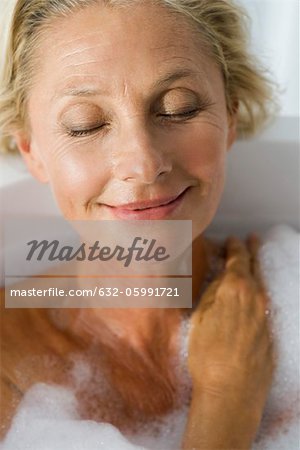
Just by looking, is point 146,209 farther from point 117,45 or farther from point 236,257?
point 236,257

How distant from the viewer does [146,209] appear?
3.79 ft

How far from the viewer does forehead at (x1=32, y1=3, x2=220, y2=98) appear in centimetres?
109

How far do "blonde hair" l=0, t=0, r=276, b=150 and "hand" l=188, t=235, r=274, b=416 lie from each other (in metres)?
0.37

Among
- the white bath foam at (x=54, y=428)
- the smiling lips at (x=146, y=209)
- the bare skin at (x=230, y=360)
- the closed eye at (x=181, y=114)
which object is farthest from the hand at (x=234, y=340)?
the closed eye at (x=181, y=114)

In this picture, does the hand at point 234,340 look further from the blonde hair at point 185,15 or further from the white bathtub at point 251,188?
the blonde hair at point 185,15

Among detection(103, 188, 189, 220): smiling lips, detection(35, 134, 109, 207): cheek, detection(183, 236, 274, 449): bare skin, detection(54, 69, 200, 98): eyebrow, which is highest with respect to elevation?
detection(54, 69, 200, 98): eyebrow

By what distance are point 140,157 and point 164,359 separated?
502 mm

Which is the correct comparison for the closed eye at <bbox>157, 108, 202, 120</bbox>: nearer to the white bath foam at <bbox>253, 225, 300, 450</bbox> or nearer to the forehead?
the forehead

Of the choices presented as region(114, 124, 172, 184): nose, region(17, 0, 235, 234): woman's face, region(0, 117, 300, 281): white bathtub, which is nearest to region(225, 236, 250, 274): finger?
region(0, 117, 300, 281): white bathtub

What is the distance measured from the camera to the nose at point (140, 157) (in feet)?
3.58

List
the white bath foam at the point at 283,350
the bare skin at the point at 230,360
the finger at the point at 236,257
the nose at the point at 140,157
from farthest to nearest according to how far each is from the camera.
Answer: the finger at the point at 236,257, the white bath foam at the point at 283,350, the bare skin at the point at 230,360, the nose at the point at 140,157

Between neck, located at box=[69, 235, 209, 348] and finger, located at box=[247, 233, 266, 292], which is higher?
finger, located at box=[247, 233, 266, 292]

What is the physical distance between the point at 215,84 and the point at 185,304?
0.47 m

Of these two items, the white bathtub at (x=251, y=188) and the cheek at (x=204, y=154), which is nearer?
the cheek at (x=204, y=154)
